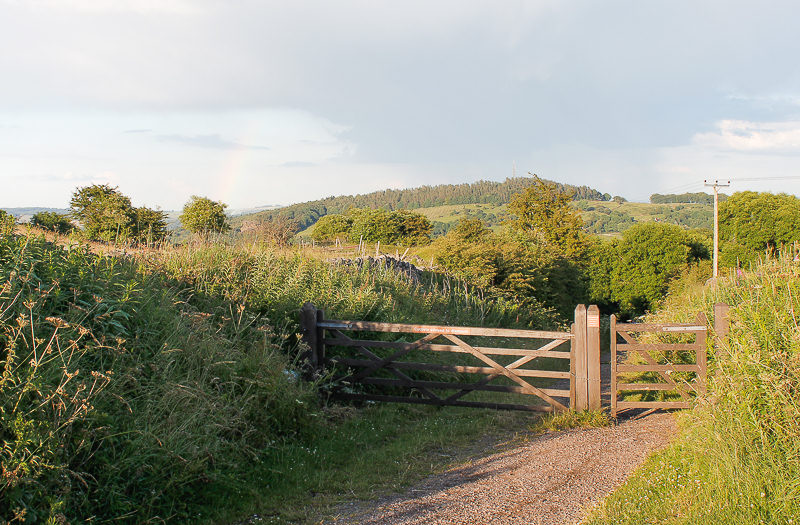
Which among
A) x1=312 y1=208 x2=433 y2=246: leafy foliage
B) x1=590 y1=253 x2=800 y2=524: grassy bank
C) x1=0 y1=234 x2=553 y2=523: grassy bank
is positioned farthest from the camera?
x1=312 y1=208 x2=433 y2=246: leafy foliage

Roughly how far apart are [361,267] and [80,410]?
398 inches

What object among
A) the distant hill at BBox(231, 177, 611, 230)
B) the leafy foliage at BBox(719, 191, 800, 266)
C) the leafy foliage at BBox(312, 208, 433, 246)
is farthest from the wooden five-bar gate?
the distant hill at BBox(231, 177, 611, 230)

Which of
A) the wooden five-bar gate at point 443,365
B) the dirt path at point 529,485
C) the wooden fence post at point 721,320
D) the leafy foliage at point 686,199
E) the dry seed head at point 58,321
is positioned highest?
the leafy foliage at point 686,199

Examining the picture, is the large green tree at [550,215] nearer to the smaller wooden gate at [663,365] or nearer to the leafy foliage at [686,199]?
the smaller wooden gate at [663,365]

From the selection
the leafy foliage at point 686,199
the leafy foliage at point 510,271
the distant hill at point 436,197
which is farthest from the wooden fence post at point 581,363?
the leafy foliage at point 686,199

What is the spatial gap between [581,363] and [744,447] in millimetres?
3198

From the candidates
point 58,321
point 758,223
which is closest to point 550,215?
point 758,223

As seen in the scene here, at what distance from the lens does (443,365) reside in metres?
8.36

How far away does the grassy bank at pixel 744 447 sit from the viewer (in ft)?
13.1

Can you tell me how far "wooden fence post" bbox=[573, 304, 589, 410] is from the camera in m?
7.54

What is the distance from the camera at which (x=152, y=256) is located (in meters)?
9.09

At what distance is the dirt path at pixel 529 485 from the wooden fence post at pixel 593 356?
0.78 meters

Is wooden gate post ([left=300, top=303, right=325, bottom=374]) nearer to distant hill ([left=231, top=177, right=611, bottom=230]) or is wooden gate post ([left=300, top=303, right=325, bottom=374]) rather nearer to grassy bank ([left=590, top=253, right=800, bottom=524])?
grassy bank ([left=590, top=253, right=800, bottom=524])

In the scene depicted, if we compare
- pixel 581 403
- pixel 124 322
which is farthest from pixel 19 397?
pixel 581 403
